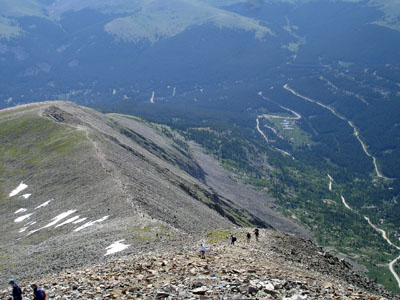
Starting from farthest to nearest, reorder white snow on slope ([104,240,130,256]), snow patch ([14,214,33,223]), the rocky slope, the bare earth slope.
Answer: snow patch ([14,214,33,223])
the bare earth slope
white snow on slope ([104,240,130,256])
the rocky slope

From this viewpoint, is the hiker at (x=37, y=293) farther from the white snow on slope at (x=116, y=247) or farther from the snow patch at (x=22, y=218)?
the snow patch at (x=22, y=218)

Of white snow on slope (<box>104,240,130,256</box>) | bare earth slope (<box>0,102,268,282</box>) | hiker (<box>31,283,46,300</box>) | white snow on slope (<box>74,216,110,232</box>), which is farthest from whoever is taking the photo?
white snow on slope (<box>74,216,110,232</box>)

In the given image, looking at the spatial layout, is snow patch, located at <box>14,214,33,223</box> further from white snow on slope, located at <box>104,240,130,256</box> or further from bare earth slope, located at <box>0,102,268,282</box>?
white snow on slope, located at <box>104,240,130,256</box>

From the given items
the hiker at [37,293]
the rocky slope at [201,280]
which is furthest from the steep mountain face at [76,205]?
the hiker at [37,293]

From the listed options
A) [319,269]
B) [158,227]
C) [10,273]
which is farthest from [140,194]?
[319,269]

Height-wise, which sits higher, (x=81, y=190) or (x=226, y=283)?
(x=226, y=283)

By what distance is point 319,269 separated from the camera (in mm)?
55312

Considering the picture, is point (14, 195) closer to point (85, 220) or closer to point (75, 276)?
point (85, 220)

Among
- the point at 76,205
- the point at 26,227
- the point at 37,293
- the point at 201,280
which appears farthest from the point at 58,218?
the point at 201,280

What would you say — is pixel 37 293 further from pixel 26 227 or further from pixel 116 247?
pixel 26 227

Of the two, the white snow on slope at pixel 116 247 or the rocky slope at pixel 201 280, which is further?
the white snow on slope at pixel 116 247

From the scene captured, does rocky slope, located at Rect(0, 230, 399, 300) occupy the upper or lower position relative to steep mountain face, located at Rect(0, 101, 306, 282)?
upper

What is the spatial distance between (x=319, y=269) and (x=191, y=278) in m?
24.8

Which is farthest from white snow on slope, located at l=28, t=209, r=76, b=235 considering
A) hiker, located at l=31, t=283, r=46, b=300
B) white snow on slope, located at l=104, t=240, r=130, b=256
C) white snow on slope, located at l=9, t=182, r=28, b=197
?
hiker, located at l=31, t=283, r=46, b=300
